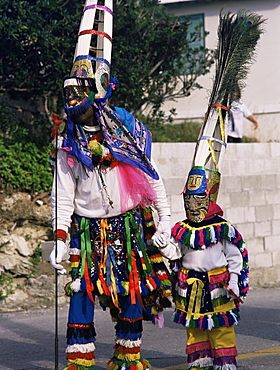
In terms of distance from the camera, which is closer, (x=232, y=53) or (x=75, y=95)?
(x=75, y=95)

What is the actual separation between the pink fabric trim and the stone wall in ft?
15.8

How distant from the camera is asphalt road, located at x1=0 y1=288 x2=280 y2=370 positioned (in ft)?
20.5

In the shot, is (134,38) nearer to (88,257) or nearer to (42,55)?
(42,55)

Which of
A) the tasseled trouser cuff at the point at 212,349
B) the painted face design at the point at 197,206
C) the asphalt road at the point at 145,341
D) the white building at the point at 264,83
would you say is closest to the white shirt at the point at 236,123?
the white building at the point at 264,83

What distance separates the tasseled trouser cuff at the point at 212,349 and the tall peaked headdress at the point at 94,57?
1924mm

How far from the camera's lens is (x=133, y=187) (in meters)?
5.45

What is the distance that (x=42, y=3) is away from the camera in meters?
9.62

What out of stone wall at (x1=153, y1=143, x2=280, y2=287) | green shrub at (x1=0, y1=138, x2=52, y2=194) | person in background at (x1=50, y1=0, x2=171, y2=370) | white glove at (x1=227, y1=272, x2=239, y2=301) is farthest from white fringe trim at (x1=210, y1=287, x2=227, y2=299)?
stone wall at (x1=153, y1=143, x2=280, y2=287)

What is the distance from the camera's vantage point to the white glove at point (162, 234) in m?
5.43

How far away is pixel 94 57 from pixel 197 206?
1.38m

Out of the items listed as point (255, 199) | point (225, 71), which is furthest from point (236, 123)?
Answer: point (225, 71)

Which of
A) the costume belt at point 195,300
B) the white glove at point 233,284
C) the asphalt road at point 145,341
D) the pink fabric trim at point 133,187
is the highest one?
the pink fabric trim at point 133,187

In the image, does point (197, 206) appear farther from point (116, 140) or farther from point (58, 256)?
point (58, 256)

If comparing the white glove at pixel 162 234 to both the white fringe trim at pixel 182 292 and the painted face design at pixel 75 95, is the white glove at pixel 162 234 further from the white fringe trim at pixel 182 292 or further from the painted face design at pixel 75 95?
the painted face design at pixel 75 95
